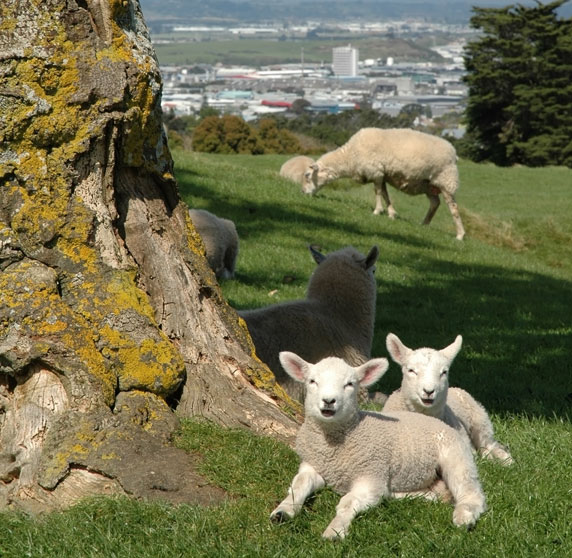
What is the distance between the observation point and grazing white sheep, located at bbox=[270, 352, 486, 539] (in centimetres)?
428

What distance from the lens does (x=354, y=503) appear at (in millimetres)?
4211

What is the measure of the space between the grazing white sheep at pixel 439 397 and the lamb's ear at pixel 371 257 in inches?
78.0

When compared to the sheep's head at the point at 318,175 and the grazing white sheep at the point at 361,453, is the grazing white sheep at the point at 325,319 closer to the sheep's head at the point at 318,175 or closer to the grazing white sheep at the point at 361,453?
the grazing white sheep at the point at 361,453

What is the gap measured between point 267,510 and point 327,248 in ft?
31.7

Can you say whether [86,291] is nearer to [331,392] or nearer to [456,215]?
[331,392]

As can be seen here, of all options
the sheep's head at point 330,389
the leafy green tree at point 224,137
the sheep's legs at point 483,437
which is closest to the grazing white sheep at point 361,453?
the sheep's head at point 330,389

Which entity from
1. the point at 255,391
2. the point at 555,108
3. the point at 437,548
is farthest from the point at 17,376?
the point at 555,108

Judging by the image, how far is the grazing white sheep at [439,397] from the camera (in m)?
5.09

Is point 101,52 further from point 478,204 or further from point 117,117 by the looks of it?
point 478,204

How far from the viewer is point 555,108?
1935 inches

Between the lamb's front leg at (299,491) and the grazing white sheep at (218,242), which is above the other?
the lamb's front leg at (299,491)

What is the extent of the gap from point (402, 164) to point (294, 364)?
50.1 ft

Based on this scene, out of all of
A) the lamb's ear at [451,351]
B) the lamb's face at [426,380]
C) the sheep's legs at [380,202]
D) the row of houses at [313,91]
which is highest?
the lamb's ear at [451,351]

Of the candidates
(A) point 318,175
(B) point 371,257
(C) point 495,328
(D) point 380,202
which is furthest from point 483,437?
(A) point 318,175
